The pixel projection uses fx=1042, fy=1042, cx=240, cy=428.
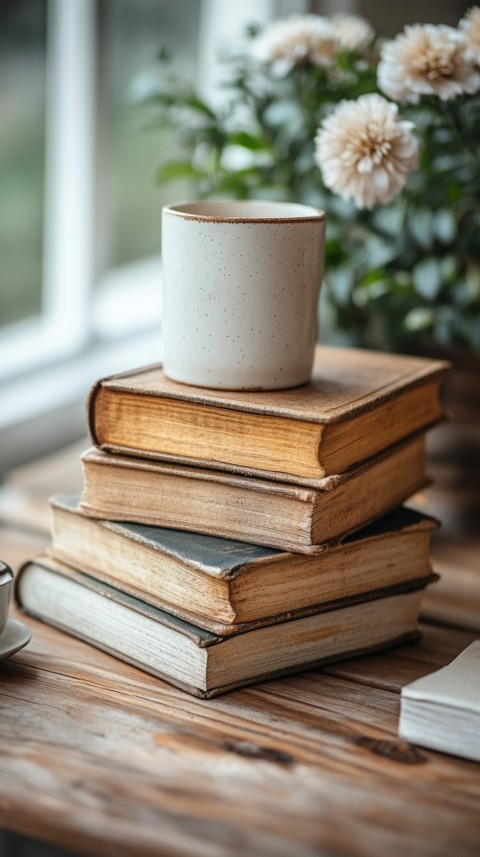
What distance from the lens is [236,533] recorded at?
2.77 ft

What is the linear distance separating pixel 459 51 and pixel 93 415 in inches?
19.8

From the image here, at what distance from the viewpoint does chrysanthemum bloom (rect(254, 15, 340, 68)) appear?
3.90 feet

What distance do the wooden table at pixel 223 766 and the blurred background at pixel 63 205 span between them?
2.04 feet

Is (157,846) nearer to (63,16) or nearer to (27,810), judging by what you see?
(27,810)

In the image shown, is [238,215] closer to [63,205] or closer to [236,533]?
[236,533]

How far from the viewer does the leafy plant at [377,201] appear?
1.08 m

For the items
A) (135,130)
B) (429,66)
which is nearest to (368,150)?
(429,66)

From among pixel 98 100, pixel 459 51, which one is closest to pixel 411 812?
pixel 459 51

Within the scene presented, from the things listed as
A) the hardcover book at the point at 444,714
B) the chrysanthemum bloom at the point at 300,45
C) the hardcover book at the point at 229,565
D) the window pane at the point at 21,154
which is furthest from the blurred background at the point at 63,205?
the hardcover book at the point at 444,714

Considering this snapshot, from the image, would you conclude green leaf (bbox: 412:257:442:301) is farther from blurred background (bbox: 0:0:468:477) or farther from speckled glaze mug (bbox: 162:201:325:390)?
blurred background (bbox: 0:0:468:477)

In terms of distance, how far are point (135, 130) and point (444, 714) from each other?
4.41 ft

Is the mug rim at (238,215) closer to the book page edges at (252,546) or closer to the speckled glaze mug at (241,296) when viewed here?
the speckled glaze mug at (241,296)

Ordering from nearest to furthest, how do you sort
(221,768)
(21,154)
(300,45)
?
(221,768)
(300,45)
(21,154)

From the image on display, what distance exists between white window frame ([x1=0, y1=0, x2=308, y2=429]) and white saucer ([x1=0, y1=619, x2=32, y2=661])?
0.51 meters
